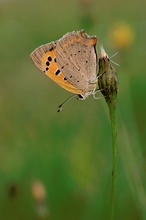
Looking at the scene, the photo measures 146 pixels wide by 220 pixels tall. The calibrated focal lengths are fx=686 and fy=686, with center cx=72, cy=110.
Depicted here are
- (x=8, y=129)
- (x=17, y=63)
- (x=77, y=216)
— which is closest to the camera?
(x=77, y=216)

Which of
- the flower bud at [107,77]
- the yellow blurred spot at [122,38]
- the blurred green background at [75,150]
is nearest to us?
the flower bud at [107,77]

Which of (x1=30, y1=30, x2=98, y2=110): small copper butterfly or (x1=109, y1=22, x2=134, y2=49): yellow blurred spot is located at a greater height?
(x1=109, y1=22, x2=134, y2=49): yellow blurred spot

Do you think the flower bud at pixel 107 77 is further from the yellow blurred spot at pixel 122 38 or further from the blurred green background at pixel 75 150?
the yellow blurred spot at pixel 122 38

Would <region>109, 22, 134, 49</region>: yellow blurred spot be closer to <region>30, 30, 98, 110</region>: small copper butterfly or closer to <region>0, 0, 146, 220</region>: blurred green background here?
<region>0, 0, 146, 220</region>: blurred green background

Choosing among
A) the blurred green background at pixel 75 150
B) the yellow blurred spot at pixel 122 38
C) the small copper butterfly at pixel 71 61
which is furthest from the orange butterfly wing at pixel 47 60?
the yellow blurred spot at pixel 122 38

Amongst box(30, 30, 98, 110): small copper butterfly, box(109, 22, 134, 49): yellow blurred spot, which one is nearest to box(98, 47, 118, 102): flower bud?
box(30, 30, 98, 110): small copper butterfly

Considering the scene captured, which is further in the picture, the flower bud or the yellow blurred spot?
the yellow blurred spot

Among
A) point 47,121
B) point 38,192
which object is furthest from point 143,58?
point 38,192

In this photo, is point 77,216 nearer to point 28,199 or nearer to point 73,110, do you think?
point 28,199
